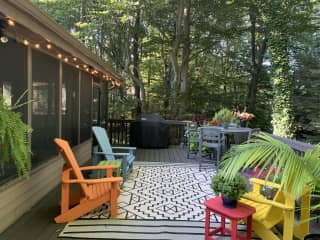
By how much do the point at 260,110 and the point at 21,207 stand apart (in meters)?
12.2

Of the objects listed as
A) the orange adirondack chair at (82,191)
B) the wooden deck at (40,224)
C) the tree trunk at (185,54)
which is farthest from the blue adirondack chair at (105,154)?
the tree trunk at (185,54)

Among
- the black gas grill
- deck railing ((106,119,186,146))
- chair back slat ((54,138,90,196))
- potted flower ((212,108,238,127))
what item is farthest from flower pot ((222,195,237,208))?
deck railing ((106,119,186,146))

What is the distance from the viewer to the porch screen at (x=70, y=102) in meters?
4.46

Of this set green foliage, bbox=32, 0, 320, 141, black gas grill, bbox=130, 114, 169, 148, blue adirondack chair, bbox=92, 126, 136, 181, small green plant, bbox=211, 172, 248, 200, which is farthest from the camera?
green foliage, bbox=32, 0, 320, 141

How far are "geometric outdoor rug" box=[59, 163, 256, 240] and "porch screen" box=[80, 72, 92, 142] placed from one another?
1693 mm

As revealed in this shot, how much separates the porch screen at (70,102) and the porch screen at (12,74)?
4.59 feet

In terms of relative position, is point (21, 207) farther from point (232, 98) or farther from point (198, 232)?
point (232, 98)

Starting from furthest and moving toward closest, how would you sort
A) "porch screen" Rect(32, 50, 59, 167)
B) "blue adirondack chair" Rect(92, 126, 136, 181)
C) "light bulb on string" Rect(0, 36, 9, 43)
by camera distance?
"blue adirondack chair" Rect(92, 126, 136, 181)
"porch screen" Rect(32, 50, 59, 167)
"light bulb on string" Rect(0, 36, 9, 43)

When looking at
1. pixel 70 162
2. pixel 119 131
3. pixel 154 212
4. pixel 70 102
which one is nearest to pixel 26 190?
pixel 70 162

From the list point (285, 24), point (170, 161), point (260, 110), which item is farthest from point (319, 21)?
point (170, 161)

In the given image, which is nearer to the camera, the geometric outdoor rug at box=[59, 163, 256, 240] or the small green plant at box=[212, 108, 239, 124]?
the geometric outdoor rug at box=[59, 163, 256, 240]

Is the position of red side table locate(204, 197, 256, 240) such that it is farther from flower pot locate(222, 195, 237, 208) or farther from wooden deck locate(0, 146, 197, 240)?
wooden deck locate(0, 146, 197, 240)

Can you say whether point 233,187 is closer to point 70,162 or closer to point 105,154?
point 70,162

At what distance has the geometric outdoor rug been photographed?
2.62 meters
